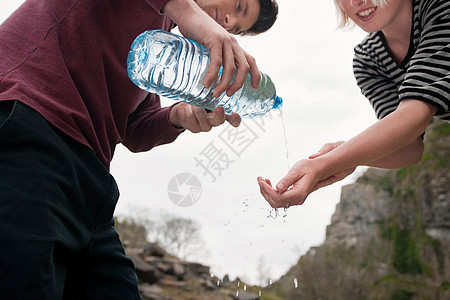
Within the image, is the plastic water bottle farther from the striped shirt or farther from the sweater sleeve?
the striped shirt

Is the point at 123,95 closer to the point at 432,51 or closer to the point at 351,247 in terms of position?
the point at 432,51

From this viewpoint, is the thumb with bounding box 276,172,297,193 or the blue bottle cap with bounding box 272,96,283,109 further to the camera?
the blue bottle cap with bounding box 272,96,283,109

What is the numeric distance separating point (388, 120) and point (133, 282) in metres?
0.76

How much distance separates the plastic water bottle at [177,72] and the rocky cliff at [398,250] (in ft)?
20.7

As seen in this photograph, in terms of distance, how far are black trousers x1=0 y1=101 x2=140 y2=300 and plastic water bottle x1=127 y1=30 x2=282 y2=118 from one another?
285 mm

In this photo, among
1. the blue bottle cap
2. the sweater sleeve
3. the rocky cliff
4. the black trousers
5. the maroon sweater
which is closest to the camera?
the black trousers

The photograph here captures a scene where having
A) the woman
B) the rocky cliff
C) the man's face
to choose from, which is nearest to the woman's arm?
the woman

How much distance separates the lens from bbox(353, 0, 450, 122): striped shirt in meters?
1.02

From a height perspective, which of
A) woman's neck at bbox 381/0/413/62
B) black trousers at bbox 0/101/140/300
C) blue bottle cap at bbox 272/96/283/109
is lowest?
black trousers at bbox 0/101/140/300

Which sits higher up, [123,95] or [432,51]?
[432,51]

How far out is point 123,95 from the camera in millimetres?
967

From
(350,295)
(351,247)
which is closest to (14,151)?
(350,295)

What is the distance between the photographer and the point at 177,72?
121cm

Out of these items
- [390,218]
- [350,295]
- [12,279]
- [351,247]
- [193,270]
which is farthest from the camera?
[351,247]
